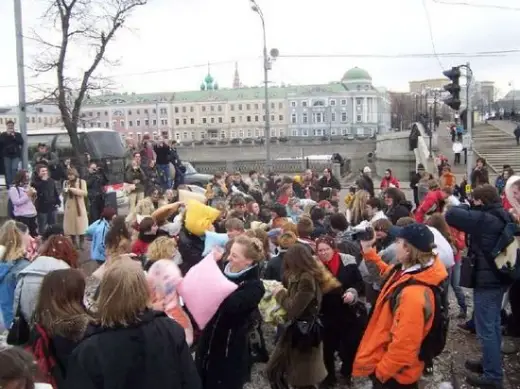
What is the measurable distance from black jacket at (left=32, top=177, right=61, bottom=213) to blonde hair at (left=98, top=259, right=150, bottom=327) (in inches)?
345

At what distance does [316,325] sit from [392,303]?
3.09 ft

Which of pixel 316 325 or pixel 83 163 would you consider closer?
pixel 316 325

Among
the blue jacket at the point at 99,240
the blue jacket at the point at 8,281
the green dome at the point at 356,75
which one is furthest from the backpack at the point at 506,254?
the green dome at the point at 356,75

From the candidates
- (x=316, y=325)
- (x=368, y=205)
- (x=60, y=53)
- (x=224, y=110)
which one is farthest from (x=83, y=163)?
(x=224, y=110)

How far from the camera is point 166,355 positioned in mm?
3021

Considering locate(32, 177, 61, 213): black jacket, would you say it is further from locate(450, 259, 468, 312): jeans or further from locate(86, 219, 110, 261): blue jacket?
locate(450, 259, 468, 312): jeans

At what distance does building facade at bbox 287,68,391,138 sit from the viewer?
12075 cm

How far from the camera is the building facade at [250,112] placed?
4791 inches

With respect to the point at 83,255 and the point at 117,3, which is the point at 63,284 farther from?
the point at 117,3

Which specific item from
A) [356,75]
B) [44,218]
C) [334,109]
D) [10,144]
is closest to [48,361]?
[44,218]

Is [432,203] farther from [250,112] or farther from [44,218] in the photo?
[250,112]

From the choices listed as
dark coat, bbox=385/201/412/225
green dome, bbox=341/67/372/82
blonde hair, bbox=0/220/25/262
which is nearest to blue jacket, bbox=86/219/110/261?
blonde hair, bbox=0/220/25/262

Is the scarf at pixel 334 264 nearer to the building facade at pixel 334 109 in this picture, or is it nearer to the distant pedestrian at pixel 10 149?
the distant pedestrian at pixel 10 149

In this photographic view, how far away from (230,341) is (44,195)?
8.32 metres
